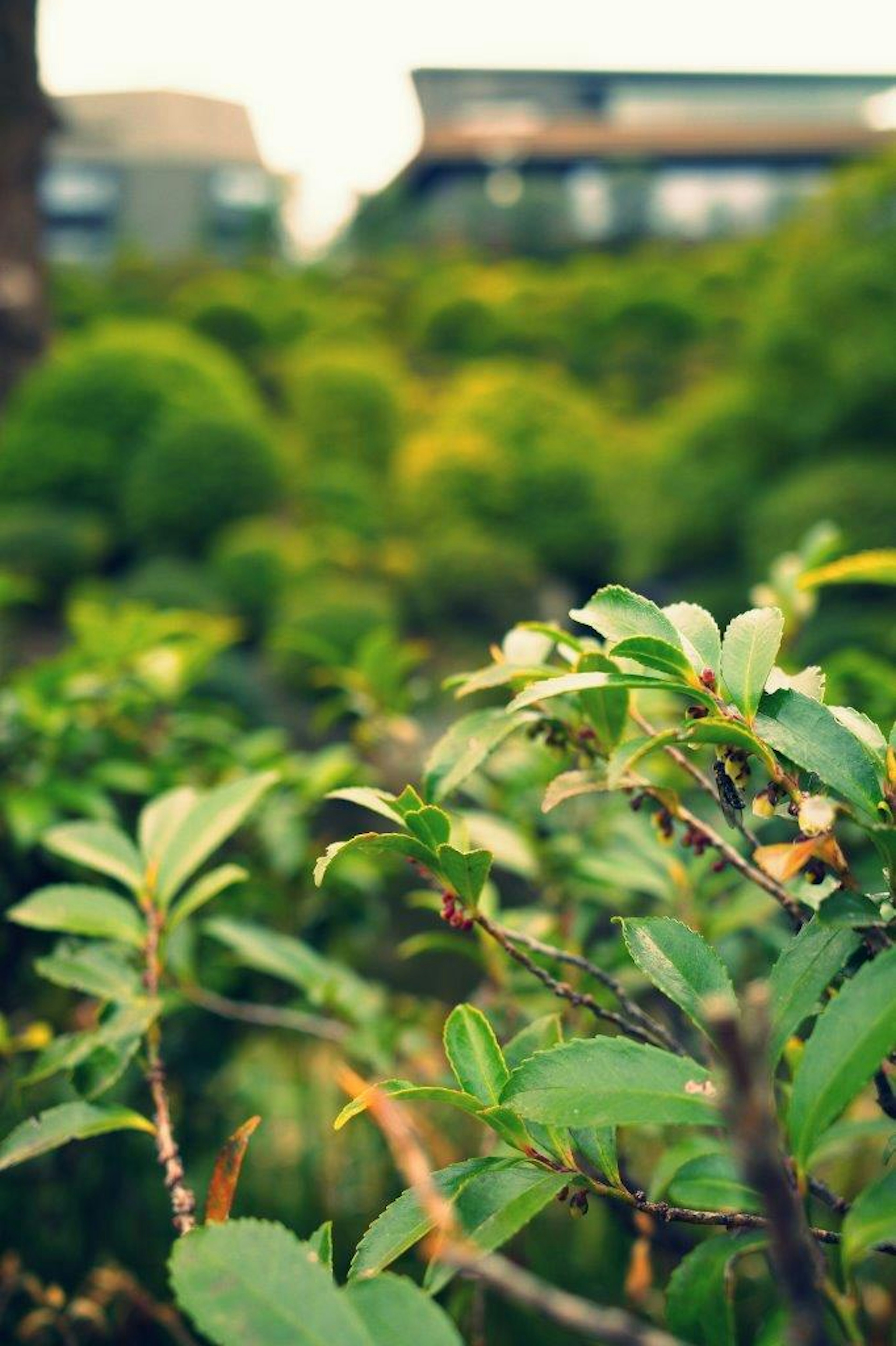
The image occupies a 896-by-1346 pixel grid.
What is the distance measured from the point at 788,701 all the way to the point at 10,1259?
1.24 metres

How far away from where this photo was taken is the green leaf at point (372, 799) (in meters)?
0.74

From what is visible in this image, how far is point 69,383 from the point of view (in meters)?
7.52

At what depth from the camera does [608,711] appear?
89 centimetres

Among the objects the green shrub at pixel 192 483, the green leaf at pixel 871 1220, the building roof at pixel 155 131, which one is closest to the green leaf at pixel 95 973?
the green leaf at pixel 871 1220

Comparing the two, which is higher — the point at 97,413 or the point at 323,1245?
the point at 97,413

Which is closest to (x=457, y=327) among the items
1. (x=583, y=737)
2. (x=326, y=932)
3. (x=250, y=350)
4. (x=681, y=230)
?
(x=250, y=350)

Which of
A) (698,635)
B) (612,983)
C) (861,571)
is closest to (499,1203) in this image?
(612,983)

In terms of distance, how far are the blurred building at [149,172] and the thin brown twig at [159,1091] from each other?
2885 cm

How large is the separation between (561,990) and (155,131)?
3404 cm

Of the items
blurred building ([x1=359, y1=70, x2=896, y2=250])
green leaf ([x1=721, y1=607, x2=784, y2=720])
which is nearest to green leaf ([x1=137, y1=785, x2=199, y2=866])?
green leaf ([x1=721, y1=607, x2=784, y2=720])

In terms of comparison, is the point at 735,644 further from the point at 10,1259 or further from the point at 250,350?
the point at 250,350

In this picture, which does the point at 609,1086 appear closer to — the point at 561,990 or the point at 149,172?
the point at 561,990

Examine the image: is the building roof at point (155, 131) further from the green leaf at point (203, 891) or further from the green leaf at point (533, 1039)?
the green leaf at point (533, 1039)

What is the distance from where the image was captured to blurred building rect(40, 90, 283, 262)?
29.7m
